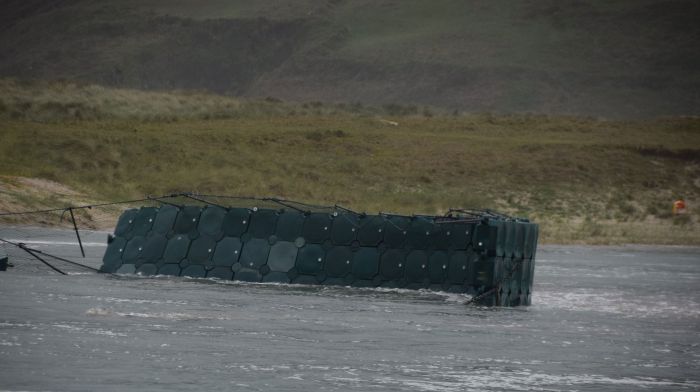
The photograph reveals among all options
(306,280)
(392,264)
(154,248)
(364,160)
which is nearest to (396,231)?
(392,264)

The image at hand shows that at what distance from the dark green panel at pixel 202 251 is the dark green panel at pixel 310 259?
2140 millimetres

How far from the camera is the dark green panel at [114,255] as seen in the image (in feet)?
102

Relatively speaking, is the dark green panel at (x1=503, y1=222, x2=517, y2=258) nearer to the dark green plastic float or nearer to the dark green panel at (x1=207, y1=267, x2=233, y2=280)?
the dark green plastic float

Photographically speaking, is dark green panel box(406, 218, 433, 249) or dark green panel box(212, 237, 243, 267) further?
dark green panel box(212, 237, 243, 267)

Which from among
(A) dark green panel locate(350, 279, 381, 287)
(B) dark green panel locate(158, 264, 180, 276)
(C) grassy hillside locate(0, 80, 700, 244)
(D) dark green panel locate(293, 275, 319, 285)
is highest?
(C) grassy hillside locate(0, 80, 700, 244)

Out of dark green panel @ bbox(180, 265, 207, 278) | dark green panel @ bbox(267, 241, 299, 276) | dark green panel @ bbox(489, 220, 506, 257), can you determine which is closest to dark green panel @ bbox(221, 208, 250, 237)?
dark green panel @ bbox(267, 241, 299, 276)

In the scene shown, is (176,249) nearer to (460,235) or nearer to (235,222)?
(235,222)

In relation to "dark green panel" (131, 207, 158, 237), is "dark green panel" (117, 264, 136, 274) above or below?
below

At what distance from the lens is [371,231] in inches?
1128

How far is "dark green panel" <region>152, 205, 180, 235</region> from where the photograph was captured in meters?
30.9

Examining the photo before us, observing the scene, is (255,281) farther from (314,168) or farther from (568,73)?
(568,73)

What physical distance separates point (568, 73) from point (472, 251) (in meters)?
172

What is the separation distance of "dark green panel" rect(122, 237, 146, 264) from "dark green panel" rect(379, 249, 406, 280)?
5721 mm

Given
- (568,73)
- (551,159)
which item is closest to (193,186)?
(551,159)
